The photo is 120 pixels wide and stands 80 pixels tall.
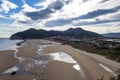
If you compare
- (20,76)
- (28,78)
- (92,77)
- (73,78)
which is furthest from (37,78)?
(92,77)

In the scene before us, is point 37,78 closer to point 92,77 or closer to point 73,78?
point 73,78

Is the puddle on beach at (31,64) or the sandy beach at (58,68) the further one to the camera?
→ the puddle on beach at (31,64)

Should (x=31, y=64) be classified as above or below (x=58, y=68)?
above

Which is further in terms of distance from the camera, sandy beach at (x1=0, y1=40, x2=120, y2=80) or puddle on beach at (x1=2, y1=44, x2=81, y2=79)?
puddle on beach at (x1=2, y1=44, x2=81, y2=79)

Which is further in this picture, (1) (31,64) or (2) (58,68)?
(1) (31,64)

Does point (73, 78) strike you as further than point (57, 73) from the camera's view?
No

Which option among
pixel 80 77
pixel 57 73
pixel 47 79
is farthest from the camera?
pixel 57 73

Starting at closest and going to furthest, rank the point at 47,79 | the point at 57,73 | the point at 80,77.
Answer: the point at 47,79, the point at 80,77, the point at 57,73

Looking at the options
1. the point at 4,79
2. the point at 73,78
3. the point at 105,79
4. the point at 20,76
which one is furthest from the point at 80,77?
the point at 4,79

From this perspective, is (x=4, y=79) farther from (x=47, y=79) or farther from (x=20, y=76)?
(x=47, y=79)
